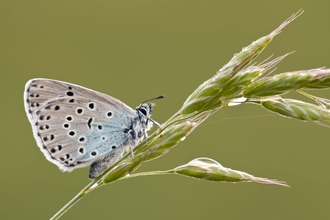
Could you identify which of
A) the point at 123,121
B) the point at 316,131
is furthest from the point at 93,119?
the point at 316,131

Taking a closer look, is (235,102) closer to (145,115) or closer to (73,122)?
(145,115)

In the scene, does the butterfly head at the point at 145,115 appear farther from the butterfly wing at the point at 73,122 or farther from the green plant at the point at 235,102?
the green plant at the point at 235,102

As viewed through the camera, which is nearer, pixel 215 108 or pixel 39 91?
pixel 215 108

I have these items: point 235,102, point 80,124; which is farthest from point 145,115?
point 235,102

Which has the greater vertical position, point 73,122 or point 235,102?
point 73,122

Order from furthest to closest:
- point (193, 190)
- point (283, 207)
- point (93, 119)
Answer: point (193, 190) → point (283, 207) → point (93, 119)

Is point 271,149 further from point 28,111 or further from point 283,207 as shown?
point 28,111

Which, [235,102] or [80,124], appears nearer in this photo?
[235,102]
